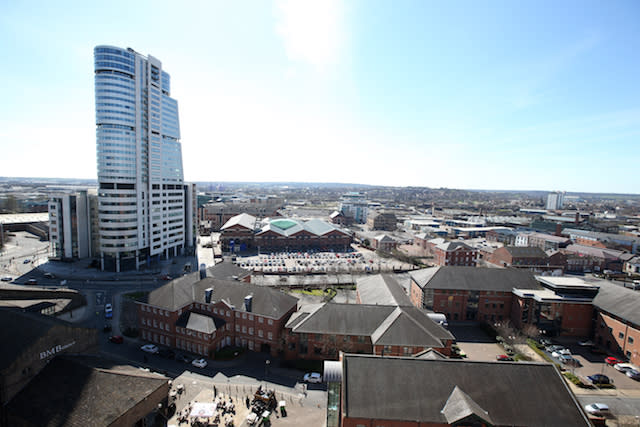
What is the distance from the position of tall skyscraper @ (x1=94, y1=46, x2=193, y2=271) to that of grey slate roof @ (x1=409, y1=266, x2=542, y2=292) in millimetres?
68116

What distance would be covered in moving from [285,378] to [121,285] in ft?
162

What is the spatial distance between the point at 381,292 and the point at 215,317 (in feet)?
84.3

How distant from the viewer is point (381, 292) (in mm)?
51188

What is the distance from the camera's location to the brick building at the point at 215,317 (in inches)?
1722

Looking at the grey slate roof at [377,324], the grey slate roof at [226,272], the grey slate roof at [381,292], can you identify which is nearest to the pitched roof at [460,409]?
the grey slate roof at [377,324]

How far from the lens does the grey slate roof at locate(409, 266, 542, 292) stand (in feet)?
185

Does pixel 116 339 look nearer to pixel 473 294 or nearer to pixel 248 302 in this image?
pixel 248 302

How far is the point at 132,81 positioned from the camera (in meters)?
75.8

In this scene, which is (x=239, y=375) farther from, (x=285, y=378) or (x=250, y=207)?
(x=250, y=207)

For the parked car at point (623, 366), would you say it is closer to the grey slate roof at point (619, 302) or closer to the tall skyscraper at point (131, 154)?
the grey slate roof at point (619, 302)

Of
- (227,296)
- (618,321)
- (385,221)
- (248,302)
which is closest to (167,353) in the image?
(227,296)

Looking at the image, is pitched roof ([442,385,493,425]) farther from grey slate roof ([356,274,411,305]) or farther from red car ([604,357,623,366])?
red car ([604,357,623,366])

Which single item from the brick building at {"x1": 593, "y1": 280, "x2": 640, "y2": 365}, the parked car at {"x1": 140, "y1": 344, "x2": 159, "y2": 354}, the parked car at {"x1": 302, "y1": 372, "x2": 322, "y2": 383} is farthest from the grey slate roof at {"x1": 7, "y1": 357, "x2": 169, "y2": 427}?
the brick building at {"x1": 593, "y1": 280, "x2": 640, "y2": 365}

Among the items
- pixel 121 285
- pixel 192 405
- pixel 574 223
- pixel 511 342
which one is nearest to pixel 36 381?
pixel 192 405
